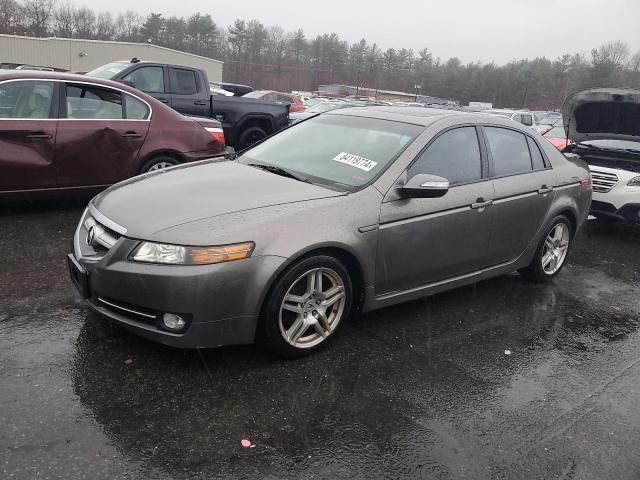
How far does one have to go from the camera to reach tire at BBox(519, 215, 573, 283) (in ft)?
16.5

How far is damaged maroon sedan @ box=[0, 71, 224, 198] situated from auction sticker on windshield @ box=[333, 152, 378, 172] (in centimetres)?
311

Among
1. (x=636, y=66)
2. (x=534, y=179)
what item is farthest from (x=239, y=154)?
(x=636, y=66)

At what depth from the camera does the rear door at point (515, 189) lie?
4.38 meters

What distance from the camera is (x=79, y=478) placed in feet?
7.36

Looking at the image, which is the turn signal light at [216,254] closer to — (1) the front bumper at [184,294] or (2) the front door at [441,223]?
(1) the front bumper at [184,294]

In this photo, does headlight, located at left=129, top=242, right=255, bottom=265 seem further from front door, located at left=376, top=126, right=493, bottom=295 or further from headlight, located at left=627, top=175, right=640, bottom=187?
headlight, located at left=627, top=175, right=640, bottom=187

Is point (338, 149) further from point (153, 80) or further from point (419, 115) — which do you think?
point (153, 80)

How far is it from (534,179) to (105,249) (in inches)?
140

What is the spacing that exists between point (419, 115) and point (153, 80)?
21.9 feet

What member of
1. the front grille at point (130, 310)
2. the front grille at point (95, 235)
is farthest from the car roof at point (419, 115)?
the front grille at point (130, 310)

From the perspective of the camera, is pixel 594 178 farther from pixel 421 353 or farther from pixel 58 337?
pixel 58 337

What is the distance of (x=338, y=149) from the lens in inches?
159

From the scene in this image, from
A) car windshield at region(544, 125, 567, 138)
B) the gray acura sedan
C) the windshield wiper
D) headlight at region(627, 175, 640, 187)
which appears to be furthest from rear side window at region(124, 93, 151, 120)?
car windshield at region(544, 125, 567, 138)

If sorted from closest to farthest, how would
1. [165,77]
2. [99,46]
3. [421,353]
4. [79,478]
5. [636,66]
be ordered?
[79,478]
[421,353]
[165,77]
[99,46]
[636,66]
